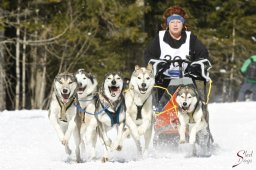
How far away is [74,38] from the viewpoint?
19297 mm

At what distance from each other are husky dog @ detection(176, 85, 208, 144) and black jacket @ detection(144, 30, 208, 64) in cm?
84

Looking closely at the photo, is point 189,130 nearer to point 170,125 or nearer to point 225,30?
point 170,125

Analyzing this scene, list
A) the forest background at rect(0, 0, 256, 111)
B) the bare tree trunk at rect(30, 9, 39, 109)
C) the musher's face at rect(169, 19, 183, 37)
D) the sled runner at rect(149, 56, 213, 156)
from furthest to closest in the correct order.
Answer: the bare tree trunk at rect(30, 9, 39, 109) → the forest background at rect(0, 0, 256, 111) → the musher's face at rect(169, 19, 183, 37) → the sled runner at rect(149, 56, 213, 156)

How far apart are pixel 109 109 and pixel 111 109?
0.07ft

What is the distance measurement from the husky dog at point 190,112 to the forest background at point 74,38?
1177cm

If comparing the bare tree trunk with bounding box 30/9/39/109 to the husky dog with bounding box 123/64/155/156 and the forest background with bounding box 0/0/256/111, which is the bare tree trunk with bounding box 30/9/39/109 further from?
the husky dog with bounding box 123/64/155/156

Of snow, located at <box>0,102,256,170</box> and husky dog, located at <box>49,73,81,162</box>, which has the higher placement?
husky dog, located at <box>49,73,81,162</box>

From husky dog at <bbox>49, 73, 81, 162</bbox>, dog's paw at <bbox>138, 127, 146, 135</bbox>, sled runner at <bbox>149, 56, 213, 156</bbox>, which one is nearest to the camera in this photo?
husky dog at <bbox>49, 73, 81, 162</bbox>

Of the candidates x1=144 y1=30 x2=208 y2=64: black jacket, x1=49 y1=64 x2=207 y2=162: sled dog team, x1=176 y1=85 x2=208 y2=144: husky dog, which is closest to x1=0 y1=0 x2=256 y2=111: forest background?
x1=144 y1=30 x2=208 y2=64: black jacket

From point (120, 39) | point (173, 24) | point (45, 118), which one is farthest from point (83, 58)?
point (173, 24)

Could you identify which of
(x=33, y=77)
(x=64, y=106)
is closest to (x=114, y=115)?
(x=64, y=106)

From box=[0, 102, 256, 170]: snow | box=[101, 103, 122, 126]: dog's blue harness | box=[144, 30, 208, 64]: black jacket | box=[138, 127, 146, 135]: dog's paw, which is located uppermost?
box=[144, 30, 208, 64]: black jacket

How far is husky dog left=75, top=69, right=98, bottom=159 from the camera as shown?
6316mm

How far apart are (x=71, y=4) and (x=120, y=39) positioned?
2.23m
